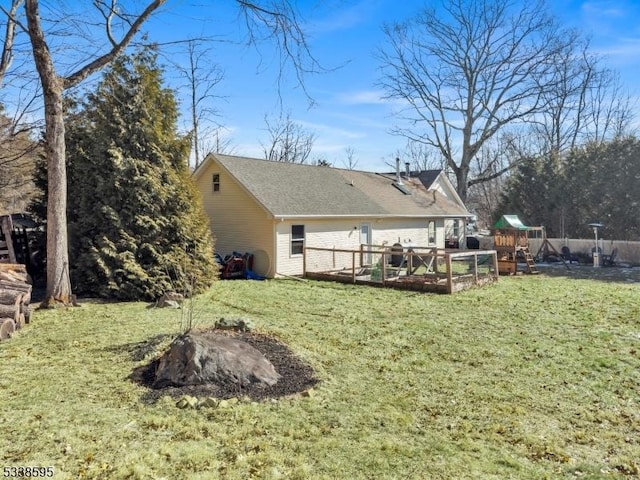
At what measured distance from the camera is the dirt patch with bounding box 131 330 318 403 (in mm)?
4871

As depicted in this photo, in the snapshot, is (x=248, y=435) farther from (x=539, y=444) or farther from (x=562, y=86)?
(x=562, y=86)

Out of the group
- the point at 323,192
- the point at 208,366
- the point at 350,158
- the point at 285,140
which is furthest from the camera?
the point at 350,158

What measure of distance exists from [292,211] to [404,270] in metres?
4.80

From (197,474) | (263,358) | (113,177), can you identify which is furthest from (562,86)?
(197,474)

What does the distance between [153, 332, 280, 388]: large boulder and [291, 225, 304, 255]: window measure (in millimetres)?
10416

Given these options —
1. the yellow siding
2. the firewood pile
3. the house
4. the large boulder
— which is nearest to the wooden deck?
the house

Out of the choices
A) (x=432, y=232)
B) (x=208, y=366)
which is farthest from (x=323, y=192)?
(x=208, y=366)

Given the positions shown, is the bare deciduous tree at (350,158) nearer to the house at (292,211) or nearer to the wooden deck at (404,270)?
the house at (292,211)

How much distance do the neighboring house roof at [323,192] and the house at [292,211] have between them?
4cm

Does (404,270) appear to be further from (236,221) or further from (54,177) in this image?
(54,177)

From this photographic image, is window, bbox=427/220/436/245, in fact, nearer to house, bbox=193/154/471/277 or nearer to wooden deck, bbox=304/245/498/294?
house, bbox=193/154/471/277

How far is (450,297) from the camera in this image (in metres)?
11.9

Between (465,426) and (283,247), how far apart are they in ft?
38.2

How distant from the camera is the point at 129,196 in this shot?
1130cm
